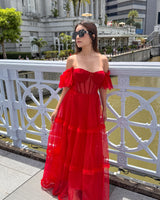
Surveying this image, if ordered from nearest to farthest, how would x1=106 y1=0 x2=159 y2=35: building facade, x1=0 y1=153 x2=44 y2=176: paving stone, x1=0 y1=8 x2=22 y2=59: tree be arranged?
1. x1=0 y1=153 x2=44 y2=176: paving stone
2. x1=0 y1=8 x2=22 y2=59: tree
3. x1=106 y1=0 x2=159 y2=35: building facade

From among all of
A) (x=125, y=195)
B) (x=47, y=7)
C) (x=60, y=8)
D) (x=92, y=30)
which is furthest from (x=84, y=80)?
(x=60, y=8)

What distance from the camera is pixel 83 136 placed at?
79.2 inches

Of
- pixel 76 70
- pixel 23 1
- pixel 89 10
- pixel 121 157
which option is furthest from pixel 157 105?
pixel 89 10

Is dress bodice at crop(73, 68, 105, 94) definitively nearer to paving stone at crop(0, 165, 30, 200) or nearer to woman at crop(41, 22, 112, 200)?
woman at crop(41, 22, 112, 200)

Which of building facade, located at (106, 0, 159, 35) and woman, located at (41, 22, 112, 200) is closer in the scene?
woman, located at (41, 22, 112, 200)

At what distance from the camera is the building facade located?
3206 inches

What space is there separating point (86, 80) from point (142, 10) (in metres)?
93.9

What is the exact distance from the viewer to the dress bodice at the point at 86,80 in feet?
6.21

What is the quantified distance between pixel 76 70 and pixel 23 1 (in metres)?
33.3

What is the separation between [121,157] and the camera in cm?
243

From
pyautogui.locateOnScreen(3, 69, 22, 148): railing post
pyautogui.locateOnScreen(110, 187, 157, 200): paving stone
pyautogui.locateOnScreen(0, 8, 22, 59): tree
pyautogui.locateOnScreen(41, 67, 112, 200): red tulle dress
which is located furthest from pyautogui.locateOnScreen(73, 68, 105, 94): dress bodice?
pyautogui.locateOnScreen(0, 8, 22, 59): tree

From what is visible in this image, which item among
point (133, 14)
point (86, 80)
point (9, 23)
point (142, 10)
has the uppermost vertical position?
point (142, 10)

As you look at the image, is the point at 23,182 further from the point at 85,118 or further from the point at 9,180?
the point at 85,118

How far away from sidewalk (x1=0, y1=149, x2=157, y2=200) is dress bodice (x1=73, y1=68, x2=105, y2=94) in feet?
4.05
